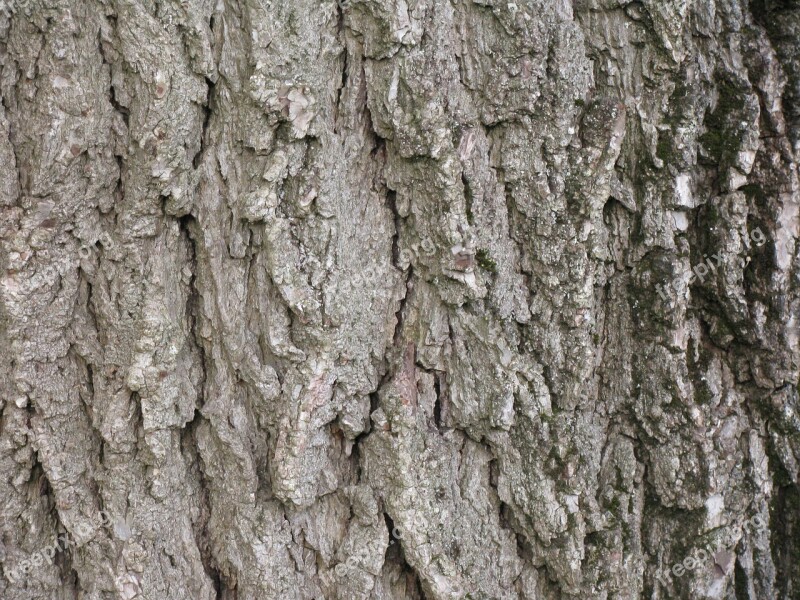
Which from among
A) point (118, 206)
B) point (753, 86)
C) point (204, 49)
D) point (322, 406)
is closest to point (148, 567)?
point (322, 406)

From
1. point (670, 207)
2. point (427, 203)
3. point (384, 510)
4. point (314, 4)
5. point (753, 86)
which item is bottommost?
point (384, 510)

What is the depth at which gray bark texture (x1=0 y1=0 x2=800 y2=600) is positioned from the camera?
2.02m

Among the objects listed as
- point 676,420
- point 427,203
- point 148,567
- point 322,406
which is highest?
point 427,203

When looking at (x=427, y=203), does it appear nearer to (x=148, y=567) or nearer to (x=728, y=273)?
(x=728, y=273)

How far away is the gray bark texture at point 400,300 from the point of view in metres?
2.02

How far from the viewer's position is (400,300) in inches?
84.9

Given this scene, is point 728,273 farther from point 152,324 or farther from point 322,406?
point 152,324

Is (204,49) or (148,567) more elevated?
(204,49)

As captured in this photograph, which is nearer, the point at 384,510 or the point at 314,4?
the point at 314,4

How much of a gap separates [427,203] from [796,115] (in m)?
1.19

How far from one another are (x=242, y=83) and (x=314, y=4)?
305 mm

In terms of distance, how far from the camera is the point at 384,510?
7.03ft

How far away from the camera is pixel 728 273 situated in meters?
2.16

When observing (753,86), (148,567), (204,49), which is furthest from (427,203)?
(148,567)
